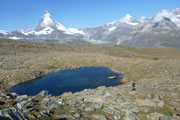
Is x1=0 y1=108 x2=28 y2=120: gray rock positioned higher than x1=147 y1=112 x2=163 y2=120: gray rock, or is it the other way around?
x1=0 y1=108 x2=28 y2=120: gray rock

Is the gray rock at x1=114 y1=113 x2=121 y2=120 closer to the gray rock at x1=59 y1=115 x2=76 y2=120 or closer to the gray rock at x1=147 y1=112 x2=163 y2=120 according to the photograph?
the gray rock at x1=147 y1=112 x2=163 y2=120

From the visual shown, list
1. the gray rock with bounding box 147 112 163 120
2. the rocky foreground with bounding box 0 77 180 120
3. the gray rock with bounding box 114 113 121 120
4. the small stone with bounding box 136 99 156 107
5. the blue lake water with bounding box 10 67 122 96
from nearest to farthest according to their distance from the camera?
the rocky foreground with bounding box 0 77 180 120, the gray rock with bounding box 114 113 121 120, the gray rock with bounding box 147 112 163 120, the small stone with bounding box 136 99 156 107, the blue lake water with bounding box 10 67 122 96

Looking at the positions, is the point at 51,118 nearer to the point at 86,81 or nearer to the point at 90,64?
the point at 86,81

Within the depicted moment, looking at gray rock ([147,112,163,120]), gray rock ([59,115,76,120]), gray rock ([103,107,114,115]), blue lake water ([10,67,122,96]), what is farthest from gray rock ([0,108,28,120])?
blue lake water ([10,67,122,96])

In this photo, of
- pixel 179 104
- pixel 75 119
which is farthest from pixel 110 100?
pixel 179 104

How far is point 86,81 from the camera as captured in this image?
5119 cm

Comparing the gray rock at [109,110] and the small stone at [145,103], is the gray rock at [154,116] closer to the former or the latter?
the small stone at [145,103]

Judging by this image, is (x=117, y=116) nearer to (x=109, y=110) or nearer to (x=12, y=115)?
(x=109, y=110)

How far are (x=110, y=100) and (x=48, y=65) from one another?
56847 millimetres

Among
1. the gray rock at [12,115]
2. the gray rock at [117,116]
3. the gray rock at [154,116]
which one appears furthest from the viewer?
the gray rock at [154,116]

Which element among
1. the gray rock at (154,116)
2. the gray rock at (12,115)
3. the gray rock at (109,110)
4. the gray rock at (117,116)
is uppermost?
the gray rock at (12,115)

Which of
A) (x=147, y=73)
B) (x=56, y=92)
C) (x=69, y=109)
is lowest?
(x=56, y=92)

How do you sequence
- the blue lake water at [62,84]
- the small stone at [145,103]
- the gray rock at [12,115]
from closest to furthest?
the gray rock at [12,115], the small stone at [145,103], the blue lake water at [62,84]

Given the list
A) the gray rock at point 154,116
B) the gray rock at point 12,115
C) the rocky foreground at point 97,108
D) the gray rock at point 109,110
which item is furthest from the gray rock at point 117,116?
the gray rock at point 12,115
